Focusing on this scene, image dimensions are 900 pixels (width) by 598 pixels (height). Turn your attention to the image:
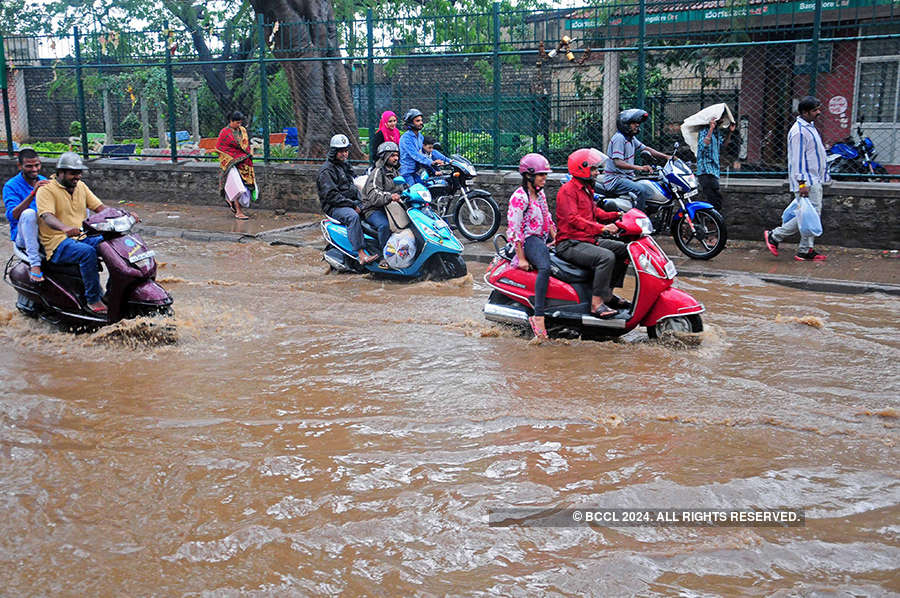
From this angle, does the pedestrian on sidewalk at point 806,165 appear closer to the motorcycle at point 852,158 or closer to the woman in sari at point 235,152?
the motorcycle at point 852,158

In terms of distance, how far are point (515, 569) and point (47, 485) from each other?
2721mm

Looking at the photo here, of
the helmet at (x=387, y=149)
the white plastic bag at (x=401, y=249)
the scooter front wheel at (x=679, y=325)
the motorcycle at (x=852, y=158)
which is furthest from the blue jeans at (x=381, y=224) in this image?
the motorcycle at (x=852, y=158)

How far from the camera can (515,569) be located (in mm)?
3885

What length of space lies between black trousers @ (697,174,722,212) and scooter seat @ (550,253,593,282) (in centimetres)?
469

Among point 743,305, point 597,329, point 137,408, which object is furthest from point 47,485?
point 743,305

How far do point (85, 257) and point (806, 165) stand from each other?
25.3 ft

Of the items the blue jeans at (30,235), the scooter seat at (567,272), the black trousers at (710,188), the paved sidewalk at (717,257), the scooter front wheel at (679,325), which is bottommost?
the scooter front wheel at (679,325)

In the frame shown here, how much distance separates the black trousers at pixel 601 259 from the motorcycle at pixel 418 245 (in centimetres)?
253

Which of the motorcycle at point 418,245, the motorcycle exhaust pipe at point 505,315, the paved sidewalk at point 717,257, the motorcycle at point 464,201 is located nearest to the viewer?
the motorcycle exhaust pipe at point 505,315

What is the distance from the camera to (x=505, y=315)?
7.37 meters

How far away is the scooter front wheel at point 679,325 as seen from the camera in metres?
6.86

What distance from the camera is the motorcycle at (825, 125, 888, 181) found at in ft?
43.2

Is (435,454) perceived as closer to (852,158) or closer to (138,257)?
(138,257)

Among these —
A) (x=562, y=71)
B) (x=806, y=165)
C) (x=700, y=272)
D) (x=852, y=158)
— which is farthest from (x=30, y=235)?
(x=852, y=158)
